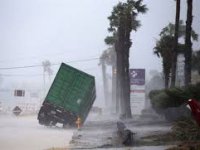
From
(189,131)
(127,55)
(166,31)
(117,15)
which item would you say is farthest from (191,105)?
(166,31)

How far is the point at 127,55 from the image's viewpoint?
48.2m

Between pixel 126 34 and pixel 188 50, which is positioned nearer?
pixel 188 50

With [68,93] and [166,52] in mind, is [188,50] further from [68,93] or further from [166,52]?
[166,52]

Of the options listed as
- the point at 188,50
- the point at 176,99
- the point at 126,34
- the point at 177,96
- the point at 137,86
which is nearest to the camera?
the point at 177,96

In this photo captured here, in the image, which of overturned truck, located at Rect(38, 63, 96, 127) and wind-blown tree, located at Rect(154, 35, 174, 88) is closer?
overturned truck, located at Rect(38, 63, 96, 127)

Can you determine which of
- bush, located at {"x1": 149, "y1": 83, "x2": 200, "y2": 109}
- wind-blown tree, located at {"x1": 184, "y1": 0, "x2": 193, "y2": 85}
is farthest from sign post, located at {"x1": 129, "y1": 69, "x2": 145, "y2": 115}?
bush, located at {"x1": 149, "y1": 83, "x2": 200, "y2": 109}

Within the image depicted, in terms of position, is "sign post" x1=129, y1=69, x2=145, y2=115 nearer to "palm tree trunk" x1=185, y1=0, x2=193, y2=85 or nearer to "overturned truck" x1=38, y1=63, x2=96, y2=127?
"palm tree trunk" x1=185, y1=0, x2=193, y2=85

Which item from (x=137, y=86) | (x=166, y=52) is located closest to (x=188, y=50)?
(x=166, y=52)

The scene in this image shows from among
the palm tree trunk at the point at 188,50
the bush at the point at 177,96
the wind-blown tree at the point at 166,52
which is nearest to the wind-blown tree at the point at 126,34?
the wind-blown tree at the point at 166,52

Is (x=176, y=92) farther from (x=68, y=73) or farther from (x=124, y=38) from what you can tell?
(x=124, y=38)

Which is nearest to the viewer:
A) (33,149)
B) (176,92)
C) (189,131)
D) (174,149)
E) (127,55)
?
(174,149)

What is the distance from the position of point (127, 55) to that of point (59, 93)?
12.4 metres

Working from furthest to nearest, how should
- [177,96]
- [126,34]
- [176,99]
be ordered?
[126,34] < [176,99] < [177,96]

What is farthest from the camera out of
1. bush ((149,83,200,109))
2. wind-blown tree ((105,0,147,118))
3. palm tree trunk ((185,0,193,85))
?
wind-blown tree ((105,0,147,118))
